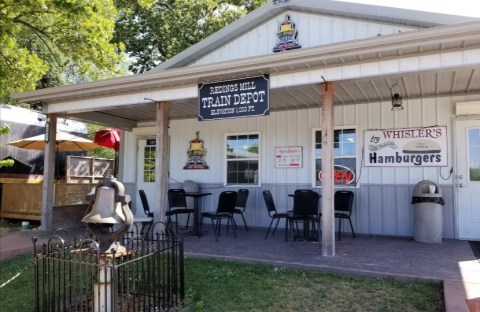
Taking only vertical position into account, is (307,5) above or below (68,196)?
above

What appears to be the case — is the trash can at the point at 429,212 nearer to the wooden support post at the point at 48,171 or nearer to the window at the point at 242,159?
the window at the point at 242,159

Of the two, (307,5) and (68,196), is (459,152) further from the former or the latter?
(68,196)

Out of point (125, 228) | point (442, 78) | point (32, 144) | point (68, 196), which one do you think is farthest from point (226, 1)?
point (125, 228)

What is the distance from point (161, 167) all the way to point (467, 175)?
536 cm

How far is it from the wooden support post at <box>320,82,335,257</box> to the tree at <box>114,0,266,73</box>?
13.1 m

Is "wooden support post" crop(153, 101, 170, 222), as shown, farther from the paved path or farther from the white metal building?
the paved path

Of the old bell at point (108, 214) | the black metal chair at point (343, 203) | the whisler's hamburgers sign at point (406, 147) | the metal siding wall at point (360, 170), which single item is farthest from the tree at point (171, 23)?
the old bell at point (108, 214)

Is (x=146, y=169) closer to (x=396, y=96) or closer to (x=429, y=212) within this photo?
(x=396, y=96)

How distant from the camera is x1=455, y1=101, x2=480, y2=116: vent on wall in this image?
22.1 ft

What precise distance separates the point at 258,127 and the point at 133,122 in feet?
11.8

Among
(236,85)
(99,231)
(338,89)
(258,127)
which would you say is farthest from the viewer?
(258,127)

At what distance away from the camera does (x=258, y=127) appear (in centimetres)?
877

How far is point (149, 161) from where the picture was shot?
1034 cm

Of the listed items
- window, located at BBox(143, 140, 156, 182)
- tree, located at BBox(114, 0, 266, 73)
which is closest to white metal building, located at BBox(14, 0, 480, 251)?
window, located at BBox(143, 140, 156, 182)
